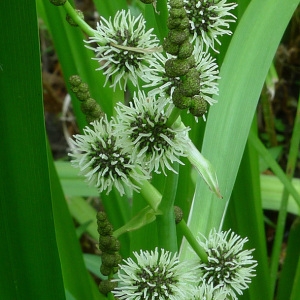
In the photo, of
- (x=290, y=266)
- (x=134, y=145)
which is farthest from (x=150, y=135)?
(x=290, y=266)

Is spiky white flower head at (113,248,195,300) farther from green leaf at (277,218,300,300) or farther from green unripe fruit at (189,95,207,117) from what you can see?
green leaf at (277,218,300,300)

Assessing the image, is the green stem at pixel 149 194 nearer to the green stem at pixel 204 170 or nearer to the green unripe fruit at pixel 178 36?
the green stem at pixel 204 170

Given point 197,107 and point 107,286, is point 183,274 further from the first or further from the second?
point 197,107

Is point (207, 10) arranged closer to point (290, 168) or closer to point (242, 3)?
point (242, 3)

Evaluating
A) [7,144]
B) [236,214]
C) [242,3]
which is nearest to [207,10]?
[7,144]

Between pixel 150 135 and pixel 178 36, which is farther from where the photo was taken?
pixel 150 135
